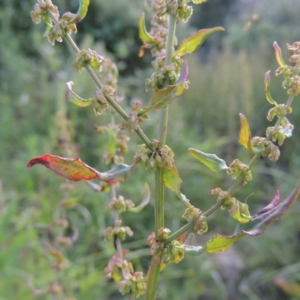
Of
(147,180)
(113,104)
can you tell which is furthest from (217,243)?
(147,180)

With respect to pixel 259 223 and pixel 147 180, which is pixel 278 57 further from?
pixel 147 180

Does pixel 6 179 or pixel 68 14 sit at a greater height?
pixel 6 179

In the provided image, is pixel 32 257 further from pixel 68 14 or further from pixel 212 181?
pixel 68 14

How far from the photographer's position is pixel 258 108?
3055 mm

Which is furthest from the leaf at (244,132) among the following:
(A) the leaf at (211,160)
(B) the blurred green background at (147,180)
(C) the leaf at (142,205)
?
(B) the blurred green background at (147,180)

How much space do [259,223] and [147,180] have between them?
1773 millimetres

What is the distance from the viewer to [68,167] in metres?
0.38

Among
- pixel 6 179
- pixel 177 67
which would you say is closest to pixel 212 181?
pixel 6 179

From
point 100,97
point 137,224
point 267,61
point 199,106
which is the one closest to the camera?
point 100,97

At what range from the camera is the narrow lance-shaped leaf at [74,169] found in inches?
14.5

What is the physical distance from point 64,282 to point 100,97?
1067 millimetres

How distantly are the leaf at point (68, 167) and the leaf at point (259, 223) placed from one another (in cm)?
12

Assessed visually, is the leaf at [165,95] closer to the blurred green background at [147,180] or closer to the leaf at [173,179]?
the leaf at [173,179]

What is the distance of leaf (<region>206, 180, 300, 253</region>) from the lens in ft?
1.21
